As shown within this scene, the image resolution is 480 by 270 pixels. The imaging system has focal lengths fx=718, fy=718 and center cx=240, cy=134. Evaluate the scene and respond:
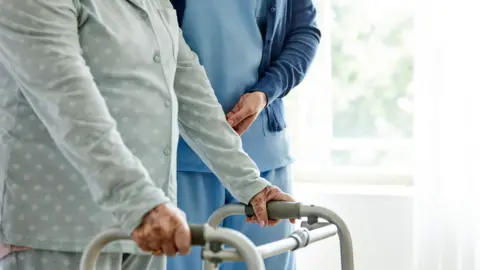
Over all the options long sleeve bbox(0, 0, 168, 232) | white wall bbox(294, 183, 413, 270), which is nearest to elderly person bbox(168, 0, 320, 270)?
long sleeve bbox(0, 0, 168, 232)

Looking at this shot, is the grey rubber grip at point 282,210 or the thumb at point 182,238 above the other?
the thumb at point 182,238

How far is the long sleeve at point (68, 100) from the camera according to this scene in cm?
110

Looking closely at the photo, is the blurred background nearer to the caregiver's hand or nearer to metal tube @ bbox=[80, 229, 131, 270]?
the caregiver's hand

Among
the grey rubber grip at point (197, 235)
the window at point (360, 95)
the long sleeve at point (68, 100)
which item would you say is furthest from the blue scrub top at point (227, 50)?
the window at point (360, 95)

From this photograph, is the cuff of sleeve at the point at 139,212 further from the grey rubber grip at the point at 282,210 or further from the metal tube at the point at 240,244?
the grey rubber grip at the point at 282,210

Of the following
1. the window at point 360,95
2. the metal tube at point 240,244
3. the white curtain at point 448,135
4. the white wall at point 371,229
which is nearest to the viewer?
the metal tube at point 240,244

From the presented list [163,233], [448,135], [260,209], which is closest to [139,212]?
[163,233]

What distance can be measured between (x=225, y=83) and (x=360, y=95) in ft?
A: 3.80

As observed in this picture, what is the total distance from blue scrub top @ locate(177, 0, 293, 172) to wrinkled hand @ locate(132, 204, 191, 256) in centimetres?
68

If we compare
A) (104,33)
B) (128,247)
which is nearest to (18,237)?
(128,247)

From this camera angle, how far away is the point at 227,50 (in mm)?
1748

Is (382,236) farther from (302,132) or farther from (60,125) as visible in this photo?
(60,125)

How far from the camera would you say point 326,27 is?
106 inches

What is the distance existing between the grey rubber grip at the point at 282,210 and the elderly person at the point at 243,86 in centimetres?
33
